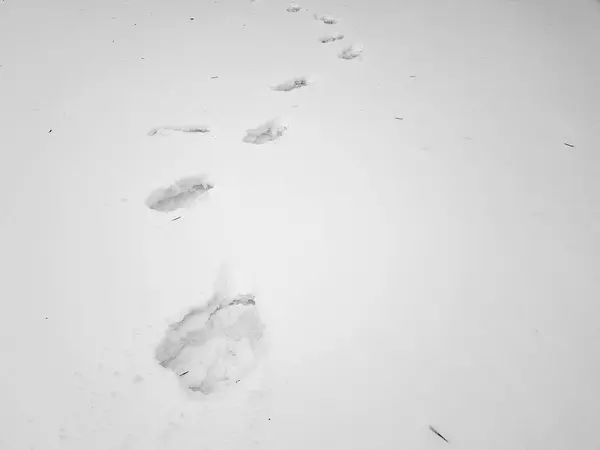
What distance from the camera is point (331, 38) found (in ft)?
6.91

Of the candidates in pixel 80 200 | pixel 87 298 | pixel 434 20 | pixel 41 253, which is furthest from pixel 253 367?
pixel 434 20

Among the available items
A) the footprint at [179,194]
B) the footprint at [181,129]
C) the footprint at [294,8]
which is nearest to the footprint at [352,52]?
the footprint at [294,8]

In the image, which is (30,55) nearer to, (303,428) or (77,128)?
(77,128)

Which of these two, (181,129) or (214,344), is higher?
(181,129)

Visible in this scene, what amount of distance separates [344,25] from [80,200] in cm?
196

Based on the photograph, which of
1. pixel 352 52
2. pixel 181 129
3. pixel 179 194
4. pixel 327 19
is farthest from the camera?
pixel 327 19

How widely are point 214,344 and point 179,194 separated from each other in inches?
21.9

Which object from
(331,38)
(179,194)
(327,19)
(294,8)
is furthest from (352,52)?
(179,194)

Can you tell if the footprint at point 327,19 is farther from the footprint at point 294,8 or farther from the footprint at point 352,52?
the footprint at point 352,52

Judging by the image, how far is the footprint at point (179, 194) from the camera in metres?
1.15

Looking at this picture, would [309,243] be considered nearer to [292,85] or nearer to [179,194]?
[179,194]

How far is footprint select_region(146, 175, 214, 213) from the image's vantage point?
1.15 meters

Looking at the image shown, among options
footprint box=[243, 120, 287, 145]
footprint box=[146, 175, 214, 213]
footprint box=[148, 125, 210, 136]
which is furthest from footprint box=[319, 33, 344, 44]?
footprint box=[146, 175, 214, 213]

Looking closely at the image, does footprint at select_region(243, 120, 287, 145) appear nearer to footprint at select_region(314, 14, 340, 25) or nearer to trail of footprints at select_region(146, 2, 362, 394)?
trail of footprints at select_region(146, 2, 362, 394)
